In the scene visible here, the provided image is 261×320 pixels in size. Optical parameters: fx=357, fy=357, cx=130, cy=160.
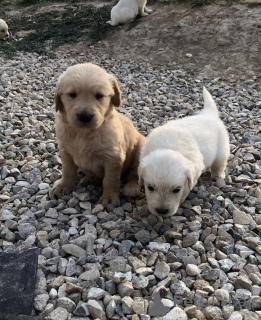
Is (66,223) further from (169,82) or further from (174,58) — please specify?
(174,58)

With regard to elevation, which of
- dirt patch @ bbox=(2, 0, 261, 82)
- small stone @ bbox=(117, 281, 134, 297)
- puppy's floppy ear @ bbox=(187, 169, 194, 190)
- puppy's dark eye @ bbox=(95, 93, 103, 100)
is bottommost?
dirt patch @ bbox=(2, 0, 261, 82)

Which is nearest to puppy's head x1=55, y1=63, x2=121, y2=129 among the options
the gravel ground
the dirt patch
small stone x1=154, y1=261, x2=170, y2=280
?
the gravel ground

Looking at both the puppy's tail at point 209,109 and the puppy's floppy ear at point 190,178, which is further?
the puppy's tail at point 209,109

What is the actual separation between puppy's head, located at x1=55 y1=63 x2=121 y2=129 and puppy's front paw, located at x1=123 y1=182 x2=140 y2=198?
2.85 feet

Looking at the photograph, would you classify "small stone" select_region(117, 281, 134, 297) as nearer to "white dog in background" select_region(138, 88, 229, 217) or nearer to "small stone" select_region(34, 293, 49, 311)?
"small stone" select_region(34, 293, 49, 311)

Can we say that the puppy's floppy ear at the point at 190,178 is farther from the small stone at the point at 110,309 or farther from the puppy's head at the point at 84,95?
the small stone at the point at 110,309

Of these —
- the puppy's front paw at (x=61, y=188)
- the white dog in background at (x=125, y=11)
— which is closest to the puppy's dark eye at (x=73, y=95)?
the puppy's front paw at (x=61, y=188)

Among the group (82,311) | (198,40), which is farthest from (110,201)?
(198,40)

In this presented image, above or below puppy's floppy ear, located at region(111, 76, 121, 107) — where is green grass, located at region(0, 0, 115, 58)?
below

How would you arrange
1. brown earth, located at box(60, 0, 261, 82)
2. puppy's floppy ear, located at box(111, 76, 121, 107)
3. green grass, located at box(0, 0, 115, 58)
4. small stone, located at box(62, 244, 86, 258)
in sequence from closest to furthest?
small stone, located at box(62, 244, 86, 258) < puppy's floppy ear, located at box(111, 76, 121, 107) < brown earth, located at box(60, 0, 261, 82) < green grass, located at box(0, 0, 115, 58)

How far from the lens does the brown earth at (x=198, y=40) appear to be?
8.34 m

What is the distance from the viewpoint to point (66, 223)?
3447mm

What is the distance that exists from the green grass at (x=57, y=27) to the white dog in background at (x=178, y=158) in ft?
22.0

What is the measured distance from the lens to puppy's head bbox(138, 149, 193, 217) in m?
3.13
